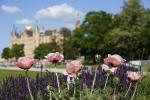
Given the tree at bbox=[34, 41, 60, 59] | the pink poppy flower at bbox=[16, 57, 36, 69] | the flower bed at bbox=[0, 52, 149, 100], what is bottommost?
the flower bed at bbox=[0, 52, 149, 100]

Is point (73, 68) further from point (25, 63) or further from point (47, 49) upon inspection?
point (47, 49)

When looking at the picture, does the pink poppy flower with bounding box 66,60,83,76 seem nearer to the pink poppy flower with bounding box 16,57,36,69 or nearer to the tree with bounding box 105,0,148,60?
the pink poppy flower with bounding box 16,57,36,69

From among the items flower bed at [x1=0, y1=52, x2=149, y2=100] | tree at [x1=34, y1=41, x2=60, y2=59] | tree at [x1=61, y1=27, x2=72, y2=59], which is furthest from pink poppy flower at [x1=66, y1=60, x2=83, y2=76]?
tree at [x1=34, y1=41, x2=60, y2=59]

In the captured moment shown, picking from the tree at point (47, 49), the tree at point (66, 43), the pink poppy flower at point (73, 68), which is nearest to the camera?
the pink poppy flower at point (73, 68)

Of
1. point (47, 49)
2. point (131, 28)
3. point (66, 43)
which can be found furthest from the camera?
point (47, 49)

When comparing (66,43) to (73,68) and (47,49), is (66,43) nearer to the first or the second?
(47,49)

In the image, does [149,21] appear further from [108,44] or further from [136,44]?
[108,44]

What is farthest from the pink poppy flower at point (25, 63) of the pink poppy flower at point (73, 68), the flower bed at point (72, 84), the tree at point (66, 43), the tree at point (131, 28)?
the tree at point (66, 43)

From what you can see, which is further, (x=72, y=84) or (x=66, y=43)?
(x=66, y=43)

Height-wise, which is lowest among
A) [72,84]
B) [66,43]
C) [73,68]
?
[72,84]

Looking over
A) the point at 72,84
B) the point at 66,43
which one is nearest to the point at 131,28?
the point at 66,43

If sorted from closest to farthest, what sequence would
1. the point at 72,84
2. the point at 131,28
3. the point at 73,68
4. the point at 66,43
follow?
the point at 73,68
the point at 72,84
the point at 131,28
the point at 66,43

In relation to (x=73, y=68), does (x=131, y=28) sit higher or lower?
higher

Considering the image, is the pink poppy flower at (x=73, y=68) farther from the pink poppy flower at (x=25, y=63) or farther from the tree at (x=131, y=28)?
the tree at (x=131, y=28)
